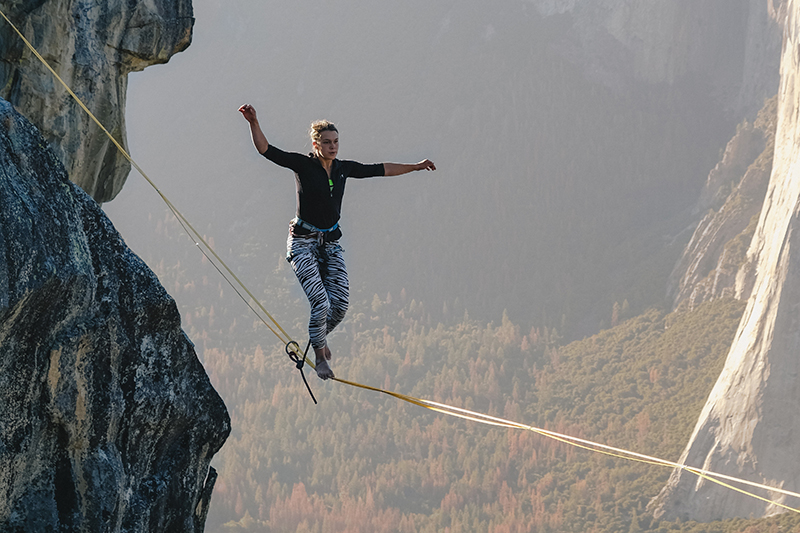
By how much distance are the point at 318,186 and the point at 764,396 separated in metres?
33.7

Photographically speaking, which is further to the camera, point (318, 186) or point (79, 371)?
point (318, 186)

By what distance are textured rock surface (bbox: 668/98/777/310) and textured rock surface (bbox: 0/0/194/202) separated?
4492 cm

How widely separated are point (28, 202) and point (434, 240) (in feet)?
275

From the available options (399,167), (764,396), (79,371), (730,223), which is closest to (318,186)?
(399,167)

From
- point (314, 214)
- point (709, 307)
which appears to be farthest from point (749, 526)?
point (314, 214)

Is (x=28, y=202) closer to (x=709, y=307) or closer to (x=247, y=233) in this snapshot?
(x=709, y=307)

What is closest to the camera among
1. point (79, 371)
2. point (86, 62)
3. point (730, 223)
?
point (79, 371)

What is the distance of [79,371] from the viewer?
5.85 m

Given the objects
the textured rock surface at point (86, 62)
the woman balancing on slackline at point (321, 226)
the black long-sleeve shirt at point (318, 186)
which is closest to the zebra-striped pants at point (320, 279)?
the woman balancing on slackline at point (321, 226)

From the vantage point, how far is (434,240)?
8888 centimetres

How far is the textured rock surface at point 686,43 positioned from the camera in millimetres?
70812

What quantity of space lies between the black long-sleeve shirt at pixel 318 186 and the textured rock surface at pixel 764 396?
3256cm

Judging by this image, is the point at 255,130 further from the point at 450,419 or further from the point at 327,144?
the point at 450,419

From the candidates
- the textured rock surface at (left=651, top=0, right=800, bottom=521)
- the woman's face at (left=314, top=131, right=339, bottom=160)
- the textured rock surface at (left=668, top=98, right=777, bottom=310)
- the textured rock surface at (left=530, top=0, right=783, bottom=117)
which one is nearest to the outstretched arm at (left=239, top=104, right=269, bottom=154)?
the woman's face at (left=314, top=131, right=339, bottom=160)
